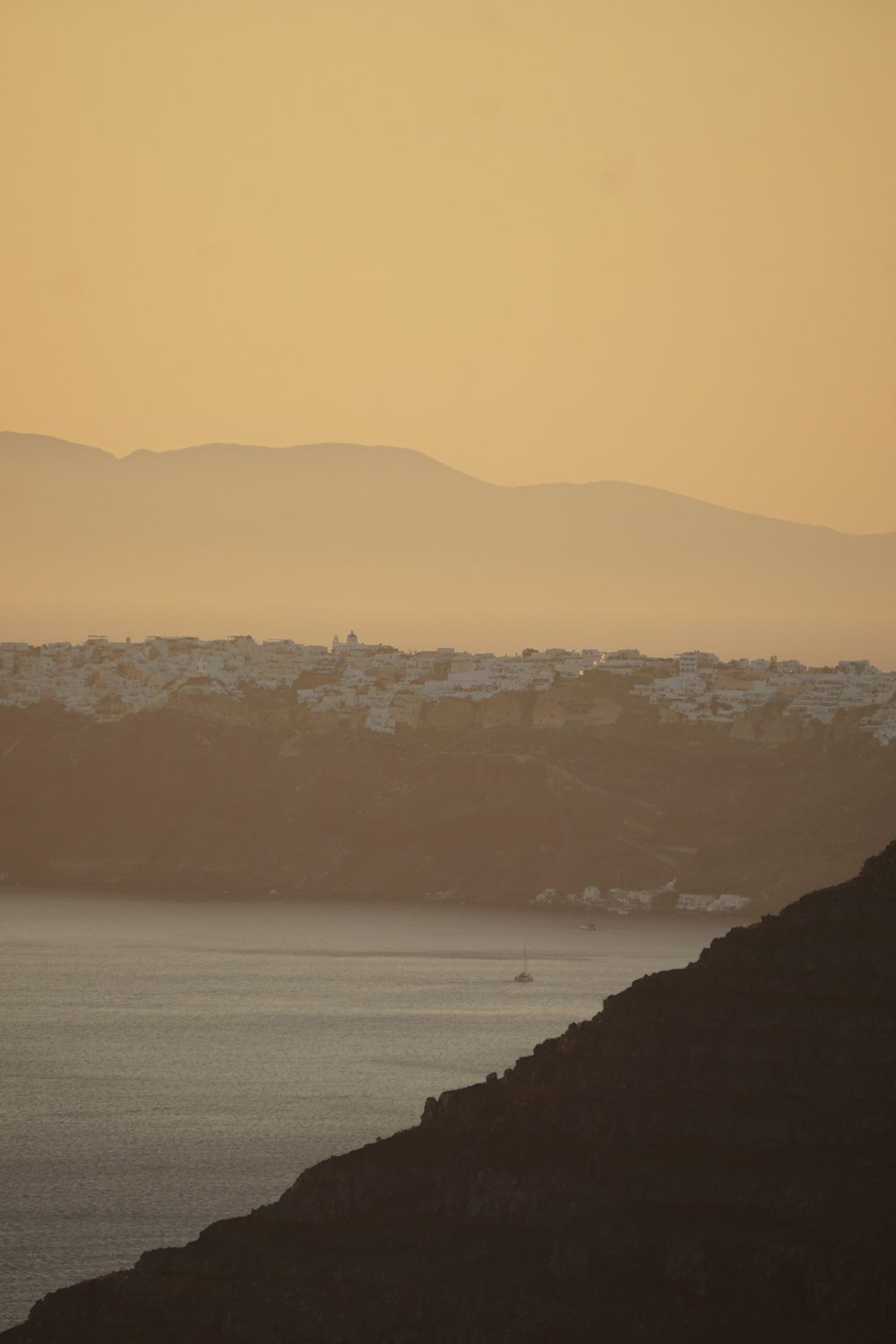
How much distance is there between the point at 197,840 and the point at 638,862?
3109 cm

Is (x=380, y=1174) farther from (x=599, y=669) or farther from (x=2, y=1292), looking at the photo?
(x=599, y=669)

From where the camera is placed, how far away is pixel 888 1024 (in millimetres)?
35000

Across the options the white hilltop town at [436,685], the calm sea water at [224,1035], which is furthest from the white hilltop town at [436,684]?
the calm sea water at [224,1035]

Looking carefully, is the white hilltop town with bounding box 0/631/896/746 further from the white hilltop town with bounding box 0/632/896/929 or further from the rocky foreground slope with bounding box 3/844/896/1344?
the rocky foreground slope with bounding box 3/844/896/1344

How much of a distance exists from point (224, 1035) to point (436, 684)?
10388 centimetres

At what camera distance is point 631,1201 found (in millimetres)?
33219

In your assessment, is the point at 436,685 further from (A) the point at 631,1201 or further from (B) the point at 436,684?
(A) the point at 631,1201

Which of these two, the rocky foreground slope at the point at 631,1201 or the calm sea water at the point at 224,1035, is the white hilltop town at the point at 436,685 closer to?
the calm sea water at the point at 224,1035

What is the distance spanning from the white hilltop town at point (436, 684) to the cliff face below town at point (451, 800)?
2045 mm

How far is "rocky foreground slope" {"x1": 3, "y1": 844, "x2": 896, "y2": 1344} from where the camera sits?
1239 inches

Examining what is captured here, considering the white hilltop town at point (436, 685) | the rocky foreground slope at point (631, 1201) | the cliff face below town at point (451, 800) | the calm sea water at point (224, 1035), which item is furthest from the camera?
the white hilltop town at point (436, 685)

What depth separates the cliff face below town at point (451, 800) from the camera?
148 metres

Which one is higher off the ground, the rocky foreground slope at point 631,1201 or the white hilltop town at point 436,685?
the white hilltop town at point 436,685

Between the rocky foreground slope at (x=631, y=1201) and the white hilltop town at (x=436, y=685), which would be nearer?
the rocky foreground slope at (x=631, y=1201)
